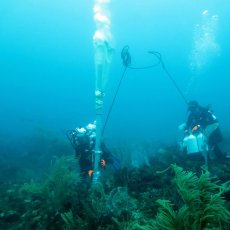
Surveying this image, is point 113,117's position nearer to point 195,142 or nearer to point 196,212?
point 195,142

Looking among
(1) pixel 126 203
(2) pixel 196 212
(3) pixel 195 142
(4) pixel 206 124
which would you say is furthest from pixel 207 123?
(2) pixel 196 212

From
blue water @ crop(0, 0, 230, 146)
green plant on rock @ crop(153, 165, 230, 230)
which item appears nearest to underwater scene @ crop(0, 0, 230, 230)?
green plant on rock @ crop(153, 165, 230, 230)

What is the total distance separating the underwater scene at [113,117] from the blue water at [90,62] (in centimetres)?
55

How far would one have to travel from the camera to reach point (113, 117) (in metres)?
70.4

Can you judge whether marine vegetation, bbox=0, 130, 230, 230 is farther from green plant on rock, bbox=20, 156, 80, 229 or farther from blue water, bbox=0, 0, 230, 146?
blue water, bbox=0, 0, 230, 146

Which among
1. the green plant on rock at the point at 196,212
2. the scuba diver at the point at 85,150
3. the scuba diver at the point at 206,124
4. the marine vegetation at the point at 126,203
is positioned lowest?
the green plant on rock at the point at 196,212

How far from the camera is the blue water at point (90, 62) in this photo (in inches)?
3049

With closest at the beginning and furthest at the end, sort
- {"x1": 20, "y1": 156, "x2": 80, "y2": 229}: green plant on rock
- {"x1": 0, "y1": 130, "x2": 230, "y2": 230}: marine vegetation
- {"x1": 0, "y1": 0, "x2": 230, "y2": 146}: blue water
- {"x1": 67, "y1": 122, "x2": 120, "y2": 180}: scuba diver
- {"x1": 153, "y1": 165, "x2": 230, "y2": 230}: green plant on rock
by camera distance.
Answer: {"x1": 153, "y1": 165, "x2": 230, "y2": 230}: green plant on rock, {"x1": 0, "y1": 130, "x2": 230, "y2": 230}: marine vegetation, {"x1": 20, "y1": 156, "x2": 80, "y2": 229}: green plant on rock, {"x1": 67, "y1": 122, "x2": 120, "y2": 180}: scuba diver, {"x1": 0, "y1": 0, "x2": 230, "y2": 146}: blue water

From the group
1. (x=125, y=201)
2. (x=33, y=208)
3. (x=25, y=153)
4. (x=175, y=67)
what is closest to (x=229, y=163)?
(x=125, y=201)

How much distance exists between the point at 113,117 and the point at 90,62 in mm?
81740

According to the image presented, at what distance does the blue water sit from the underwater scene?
55 cm

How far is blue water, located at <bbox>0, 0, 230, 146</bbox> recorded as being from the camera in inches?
3049

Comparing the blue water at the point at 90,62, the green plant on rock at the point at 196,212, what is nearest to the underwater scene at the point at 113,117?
the green plant on rock at the point at 196,212

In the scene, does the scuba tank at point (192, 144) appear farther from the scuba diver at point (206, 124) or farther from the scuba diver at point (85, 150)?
the scuba diver at point (85, 150)
